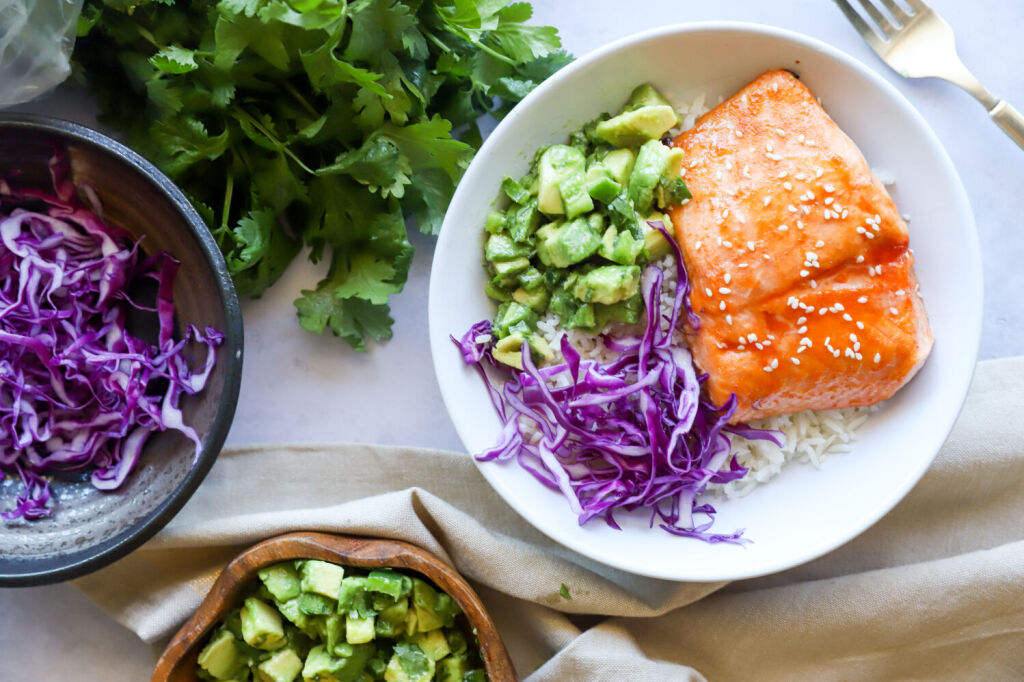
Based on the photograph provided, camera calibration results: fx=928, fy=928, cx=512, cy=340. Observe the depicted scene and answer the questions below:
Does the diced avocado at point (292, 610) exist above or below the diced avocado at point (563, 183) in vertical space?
below

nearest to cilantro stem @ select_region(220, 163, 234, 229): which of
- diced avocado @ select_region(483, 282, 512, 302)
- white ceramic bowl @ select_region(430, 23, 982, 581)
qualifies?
white ceramic bowl @ select_region(430, 23, 982, 581)

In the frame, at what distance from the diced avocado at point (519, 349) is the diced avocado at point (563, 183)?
1.07 feet

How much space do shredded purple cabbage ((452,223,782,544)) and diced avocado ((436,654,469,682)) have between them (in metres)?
0.56

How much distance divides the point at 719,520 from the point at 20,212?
6.88ft

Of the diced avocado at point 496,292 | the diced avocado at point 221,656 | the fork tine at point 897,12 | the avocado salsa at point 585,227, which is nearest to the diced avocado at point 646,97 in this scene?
the avocado salsa at point 585,227

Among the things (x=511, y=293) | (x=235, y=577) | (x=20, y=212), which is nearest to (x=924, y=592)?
(x=511, y=293)

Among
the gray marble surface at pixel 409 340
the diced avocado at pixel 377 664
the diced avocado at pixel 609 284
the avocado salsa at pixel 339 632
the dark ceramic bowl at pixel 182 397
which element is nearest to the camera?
the diced avocado at pixel 609 284

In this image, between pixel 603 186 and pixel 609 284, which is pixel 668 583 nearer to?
pixel 609 284

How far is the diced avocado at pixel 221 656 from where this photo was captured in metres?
2.52

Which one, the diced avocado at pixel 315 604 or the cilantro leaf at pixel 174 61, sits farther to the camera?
the diced avocado at pixel 315 604

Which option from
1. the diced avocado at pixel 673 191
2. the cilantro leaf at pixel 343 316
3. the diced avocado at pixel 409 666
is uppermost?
the diced avocado at pixel 673 191

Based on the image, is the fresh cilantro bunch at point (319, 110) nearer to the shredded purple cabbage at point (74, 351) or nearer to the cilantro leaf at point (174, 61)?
the cilantro leaf at point (174, 61)

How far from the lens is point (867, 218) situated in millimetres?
2270

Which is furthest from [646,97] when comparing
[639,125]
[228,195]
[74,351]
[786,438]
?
[74,351]
